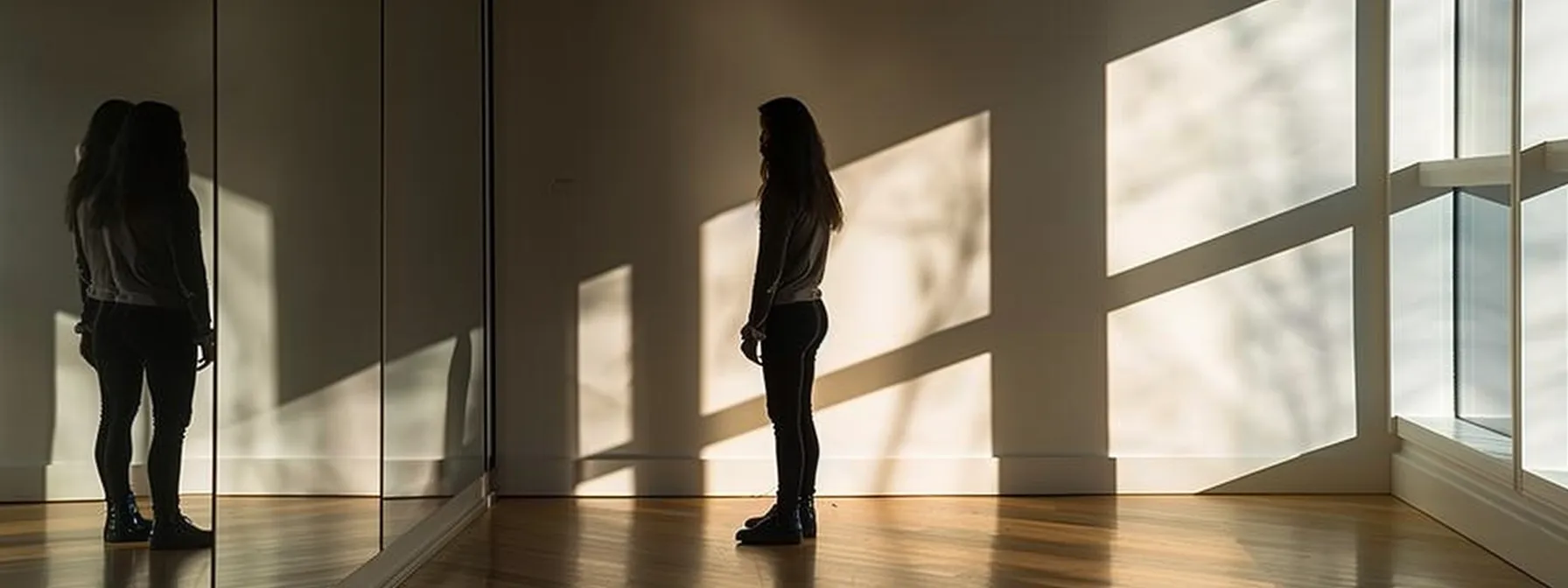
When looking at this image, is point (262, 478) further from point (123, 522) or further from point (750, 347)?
point (750, 347)

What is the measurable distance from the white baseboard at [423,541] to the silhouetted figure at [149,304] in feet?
4.27

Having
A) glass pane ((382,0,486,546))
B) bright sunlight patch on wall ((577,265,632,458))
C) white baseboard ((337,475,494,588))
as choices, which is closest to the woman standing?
white baseboard ((337,475,494,588))

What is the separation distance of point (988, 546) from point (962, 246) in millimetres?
1431

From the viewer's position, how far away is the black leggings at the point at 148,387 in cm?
296

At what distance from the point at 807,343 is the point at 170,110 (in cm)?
262

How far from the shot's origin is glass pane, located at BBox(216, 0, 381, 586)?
3645mm

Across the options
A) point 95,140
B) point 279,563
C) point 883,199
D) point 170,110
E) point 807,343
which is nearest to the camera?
point 95,140

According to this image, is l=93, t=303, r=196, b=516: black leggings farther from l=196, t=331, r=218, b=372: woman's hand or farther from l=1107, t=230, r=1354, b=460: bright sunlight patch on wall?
l=1107, t=230, r=1354, b=460: bright sunlight patch on wall

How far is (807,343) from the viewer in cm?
551

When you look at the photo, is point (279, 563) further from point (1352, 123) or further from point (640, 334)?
point (1352, 123)

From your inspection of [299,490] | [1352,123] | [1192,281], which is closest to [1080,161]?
[1192,281]

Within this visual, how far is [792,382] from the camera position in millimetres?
5520

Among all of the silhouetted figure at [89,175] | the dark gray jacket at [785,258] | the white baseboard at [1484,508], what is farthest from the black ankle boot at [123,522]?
the white baseboard at [1484,508]

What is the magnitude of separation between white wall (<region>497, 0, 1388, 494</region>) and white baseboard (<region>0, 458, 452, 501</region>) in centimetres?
118
